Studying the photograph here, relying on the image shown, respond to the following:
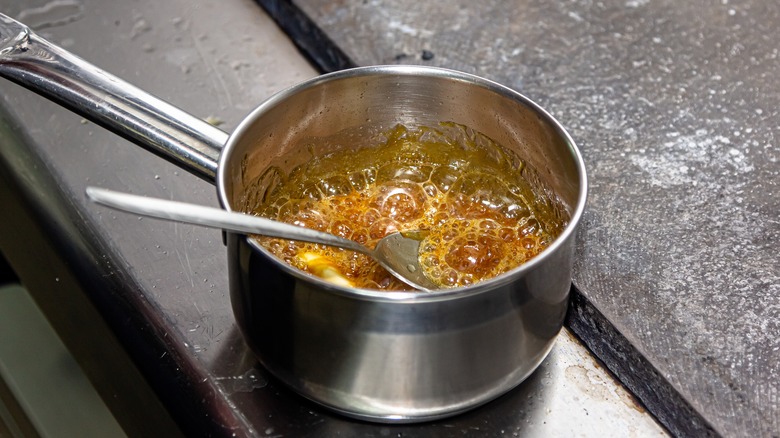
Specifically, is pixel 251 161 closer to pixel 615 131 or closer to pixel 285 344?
pixel 285 344

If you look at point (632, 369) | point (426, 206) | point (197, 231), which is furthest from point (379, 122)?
point (632, 369)

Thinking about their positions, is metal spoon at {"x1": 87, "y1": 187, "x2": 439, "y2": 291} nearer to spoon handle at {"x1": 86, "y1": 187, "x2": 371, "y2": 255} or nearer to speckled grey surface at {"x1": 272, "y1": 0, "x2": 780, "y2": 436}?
spoon handle at {"x1": 86, "y1": 187, "x2": 371, "y2": 255}

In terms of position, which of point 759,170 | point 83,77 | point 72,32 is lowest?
point 759,170

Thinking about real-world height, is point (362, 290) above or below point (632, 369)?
above

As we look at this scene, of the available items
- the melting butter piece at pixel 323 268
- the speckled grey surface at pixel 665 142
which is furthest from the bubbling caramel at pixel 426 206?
the speckled grey surface at pixel 665 142

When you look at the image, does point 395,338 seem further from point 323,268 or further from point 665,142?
point 665,142

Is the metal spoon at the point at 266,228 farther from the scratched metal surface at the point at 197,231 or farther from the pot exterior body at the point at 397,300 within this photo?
the scratched metal surface at the point at 197,231

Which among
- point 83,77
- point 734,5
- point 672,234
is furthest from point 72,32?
point 734,5
